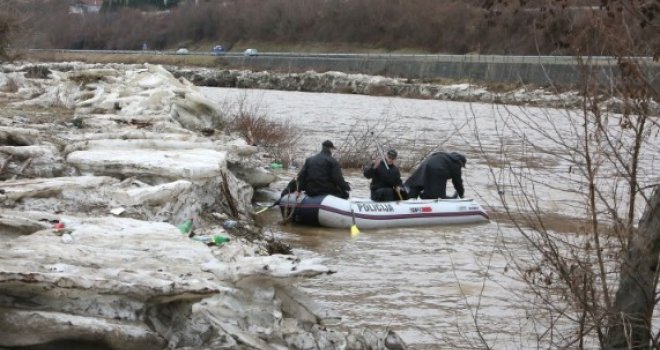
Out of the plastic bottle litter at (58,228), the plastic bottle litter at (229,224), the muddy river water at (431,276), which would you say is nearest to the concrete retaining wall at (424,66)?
the muddy river water at (431,276)

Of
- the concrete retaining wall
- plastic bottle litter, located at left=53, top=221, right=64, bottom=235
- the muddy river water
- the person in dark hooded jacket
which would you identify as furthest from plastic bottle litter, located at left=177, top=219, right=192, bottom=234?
the concrete retaining wall

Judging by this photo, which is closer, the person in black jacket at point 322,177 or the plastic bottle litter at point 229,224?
the plastic bottle litter at point 229,224

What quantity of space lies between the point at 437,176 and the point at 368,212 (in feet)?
5.51

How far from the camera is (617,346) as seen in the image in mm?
5562

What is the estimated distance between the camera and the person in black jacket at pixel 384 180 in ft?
49.8

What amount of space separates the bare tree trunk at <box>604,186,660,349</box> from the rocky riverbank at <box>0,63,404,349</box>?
5.42ft

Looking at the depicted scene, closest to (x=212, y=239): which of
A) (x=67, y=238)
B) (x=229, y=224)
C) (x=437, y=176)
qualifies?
(x=67, y=238)

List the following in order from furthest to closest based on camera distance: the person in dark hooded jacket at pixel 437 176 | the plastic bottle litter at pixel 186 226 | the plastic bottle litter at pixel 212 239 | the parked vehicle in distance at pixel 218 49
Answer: the parked vehicle in distance at pixel 218 49 → the person in dark hooded jacket at pixel 437 176 → the plastic bottle litter at pixel 186 226 → the plastic bottle litter at pixel 212 239

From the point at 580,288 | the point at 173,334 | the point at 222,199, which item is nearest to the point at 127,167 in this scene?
the point at 222,199

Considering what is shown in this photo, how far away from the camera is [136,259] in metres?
6.24

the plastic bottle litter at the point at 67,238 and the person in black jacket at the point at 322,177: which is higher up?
the plastic bottle litter at the point at 67,238

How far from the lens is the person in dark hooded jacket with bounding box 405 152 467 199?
15.1 m

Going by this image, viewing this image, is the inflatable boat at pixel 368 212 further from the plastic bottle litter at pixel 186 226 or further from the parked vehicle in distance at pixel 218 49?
the parked vehicle in distance at pixel 218 49

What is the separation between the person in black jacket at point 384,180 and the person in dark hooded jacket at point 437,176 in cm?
47
